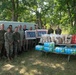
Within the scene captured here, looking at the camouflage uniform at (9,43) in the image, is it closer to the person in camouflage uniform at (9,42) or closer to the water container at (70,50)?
the person in camouflage uniform at (9,42)

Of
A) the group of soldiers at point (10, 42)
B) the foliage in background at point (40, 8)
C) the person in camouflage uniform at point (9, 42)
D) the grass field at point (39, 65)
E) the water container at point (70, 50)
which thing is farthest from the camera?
the foliage in background at point (40, 8)

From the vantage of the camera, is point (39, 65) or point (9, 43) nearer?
point (39, 65)

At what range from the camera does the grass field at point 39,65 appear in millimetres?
9937

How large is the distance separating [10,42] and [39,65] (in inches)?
86.8

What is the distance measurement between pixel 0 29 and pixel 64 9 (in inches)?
812

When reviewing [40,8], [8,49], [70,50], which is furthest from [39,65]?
[40,8]

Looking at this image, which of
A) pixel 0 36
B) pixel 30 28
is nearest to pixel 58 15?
pixel 30 28

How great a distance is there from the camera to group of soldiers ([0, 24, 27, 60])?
11.8m

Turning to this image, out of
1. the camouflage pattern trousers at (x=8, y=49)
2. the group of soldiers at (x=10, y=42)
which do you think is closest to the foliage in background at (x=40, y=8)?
the group of soldiers at (x=10, y=42)

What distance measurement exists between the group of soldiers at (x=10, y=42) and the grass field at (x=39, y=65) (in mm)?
455

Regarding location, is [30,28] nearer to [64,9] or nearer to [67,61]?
[67,61]

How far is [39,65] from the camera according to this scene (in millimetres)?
10875

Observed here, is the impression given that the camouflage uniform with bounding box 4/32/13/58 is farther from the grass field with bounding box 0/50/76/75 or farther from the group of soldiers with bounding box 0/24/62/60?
the grass field with bounding box 0/50/76/75

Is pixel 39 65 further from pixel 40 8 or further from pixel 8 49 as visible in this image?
pixel 40 8
